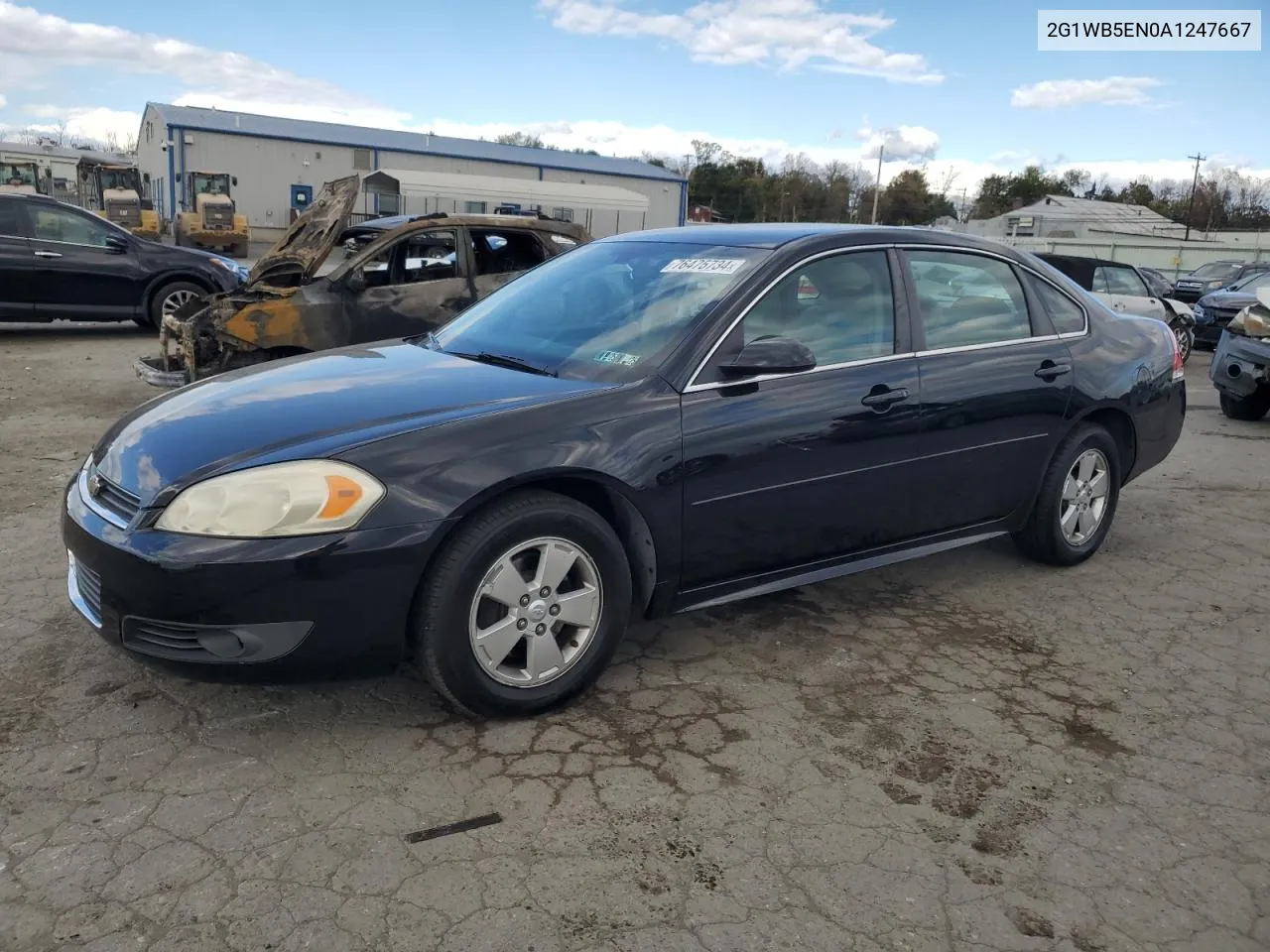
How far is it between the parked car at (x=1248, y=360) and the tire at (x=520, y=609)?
26.4 ft

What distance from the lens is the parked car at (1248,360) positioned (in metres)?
8.95

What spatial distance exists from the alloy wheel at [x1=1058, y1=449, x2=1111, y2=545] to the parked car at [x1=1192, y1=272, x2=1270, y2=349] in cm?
1367

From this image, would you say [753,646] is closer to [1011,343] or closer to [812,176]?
[1011,343]

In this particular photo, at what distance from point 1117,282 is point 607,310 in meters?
13.6

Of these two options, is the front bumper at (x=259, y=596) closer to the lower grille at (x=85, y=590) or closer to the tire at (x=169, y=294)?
the lower grille at (x=85, y=590)

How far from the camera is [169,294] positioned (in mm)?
11766

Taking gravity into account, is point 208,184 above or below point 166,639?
above

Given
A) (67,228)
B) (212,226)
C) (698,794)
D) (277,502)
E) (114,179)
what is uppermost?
(114,179)

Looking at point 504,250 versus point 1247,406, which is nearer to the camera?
point 504,250

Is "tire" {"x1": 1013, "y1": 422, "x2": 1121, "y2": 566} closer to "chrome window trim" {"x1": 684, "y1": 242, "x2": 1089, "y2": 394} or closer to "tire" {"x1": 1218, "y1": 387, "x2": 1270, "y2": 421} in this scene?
"chrome window trim" {"x1": 684, "y1": 242, "x2": 1089, "y2": 394}

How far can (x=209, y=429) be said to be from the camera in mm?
3166

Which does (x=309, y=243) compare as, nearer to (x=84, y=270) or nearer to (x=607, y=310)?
(x=84, y=270)

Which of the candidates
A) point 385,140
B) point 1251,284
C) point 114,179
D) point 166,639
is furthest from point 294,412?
point 385,140

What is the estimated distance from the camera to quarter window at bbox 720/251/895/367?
3.74 meters
